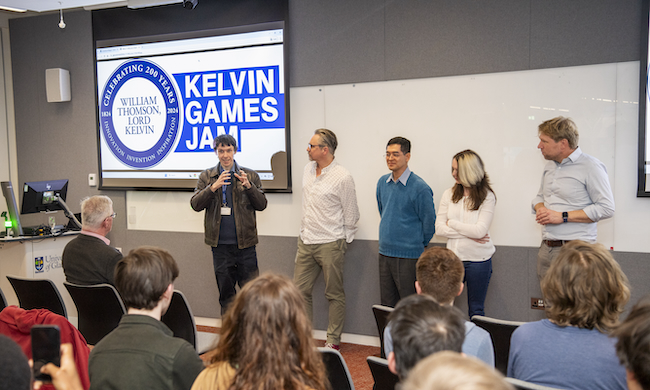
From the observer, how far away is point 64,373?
4.19 ft

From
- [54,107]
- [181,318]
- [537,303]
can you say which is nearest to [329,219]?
[181,318]

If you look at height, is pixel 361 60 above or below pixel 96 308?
above

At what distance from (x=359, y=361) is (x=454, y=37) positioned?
2.66 metres

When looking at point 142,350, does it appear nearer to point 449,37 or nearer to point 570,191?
point 570,191

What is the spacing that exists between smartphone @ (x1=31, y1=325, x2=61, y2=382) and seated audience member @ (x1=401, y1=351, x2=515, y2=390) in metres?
0.99

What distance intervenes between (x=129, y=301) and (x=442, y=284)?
3.91 feet

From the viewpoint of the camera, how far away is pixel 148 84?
4.88 meters

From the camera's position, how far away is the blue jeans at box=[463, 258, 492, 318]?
3.43 meters

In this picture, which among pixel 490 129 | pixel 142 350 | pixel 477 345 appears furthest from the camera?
pixel 490 129

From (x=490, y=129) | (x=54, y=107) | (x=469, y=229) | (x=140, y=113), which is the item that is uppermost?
(x=54, y=107)

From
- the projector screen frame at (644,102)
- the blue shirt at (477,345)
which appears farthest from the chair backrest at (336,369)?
the projector screen frame at (644,102)

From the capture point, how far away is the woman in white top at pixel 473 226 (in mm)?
3402

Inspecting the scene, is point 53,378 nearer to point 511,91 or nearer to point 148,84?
point 511,91

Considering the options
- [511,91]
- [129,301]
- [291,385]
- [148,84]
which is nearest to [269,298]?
[291,385]
